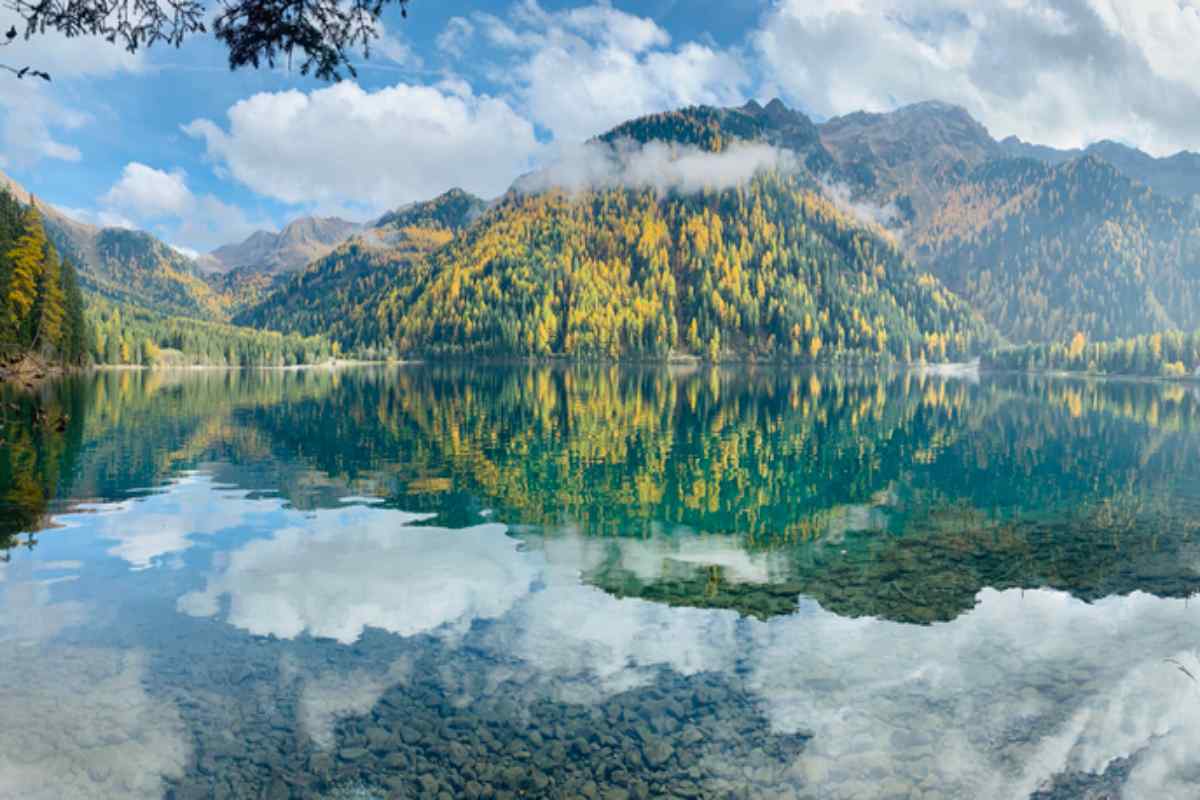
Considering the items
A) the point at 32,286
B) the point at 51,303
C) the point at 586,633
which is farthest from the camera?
the point at 51,303

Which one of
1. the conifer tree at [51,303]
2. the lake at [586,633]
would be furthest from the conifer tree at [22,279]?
the lake at [586,633]

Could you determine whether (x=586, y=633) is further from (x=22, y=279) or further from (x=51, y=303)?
(x=51, y=303)

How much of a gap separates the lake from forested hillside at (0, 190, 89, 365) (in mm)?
64922

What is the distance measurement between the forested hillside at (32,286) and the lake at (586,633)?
64.9 metres

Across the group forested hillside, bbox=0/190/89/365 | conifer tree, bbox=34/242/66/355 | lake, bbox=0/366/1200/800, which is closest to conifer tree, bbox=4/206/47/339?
forested hillside, bbox=0/190/89/365

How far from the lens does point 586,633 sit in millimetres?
18125

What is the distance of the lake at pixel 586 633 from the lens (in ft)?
41.0

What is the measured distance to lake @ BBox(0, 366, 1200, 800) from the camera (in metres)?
12.5

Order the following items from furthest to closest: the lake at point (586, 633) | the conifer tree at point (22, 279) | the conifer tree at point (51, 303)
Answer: the conifer tree at point (51, 303) < the conifer tree at point (22, 279) < the lake at point (586, 633)

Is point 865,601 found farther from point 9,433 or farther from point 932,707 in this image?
point 9,433

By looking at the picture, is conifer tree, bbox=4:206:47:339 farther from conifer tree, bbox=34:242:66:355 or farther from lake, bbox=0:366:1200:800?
lake, bbox=0:366:1200:800

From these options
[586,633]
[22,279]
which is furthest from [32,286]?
[586,633]

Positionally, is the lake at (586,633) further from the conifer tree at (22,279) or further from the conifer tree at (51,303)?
the conifer tree at (51,303)

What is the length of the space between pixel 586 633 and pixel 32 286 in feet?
355
